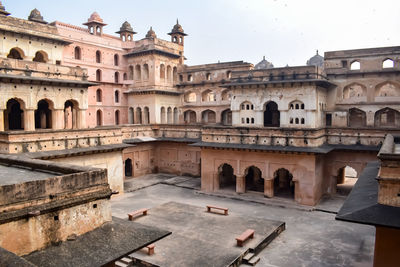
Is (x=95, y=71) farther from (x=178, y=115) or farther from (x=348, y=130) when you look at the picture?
(x=348, y=130)

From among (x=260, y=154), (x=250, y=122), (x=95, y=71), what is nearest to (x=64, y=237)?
(x=260, y=154)

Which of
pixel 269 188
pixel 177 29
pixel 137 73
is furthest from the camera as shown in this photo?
pixel 177 29

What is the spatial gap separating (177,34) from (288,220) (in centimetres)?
2716

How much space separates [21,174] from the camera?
982 centimetres

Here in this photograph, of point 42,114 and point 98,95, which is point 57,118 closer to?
point 42,114

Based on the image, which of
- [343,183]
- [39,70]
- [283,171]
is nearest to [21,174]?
[39,70]

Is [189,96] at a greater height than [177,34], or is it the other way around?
[177,34]

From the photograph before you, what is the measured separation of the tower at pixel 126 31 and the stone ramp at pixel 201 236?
23.0 metres

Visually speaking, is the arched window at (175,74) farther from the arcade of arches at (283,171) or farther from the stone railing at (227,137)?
the arcade of arches at (283,171)

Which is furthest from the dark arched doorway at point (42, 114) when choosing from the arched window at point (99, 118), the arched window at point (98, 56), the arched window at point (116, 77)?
the arched window at point (116, 77)

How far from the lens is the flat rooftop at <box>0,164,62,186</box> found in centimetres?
906

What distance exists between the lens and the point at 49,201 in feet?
24.6

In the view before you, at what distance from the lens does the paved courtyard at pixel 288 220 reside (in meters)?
12.8

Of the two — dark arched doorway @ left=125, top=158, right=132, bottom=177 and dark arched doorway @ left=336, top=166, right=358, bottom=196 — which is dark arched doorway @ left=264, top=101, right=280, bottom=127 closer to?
dark arched doorway @ left=336, top=166, right=358, bottom=196
